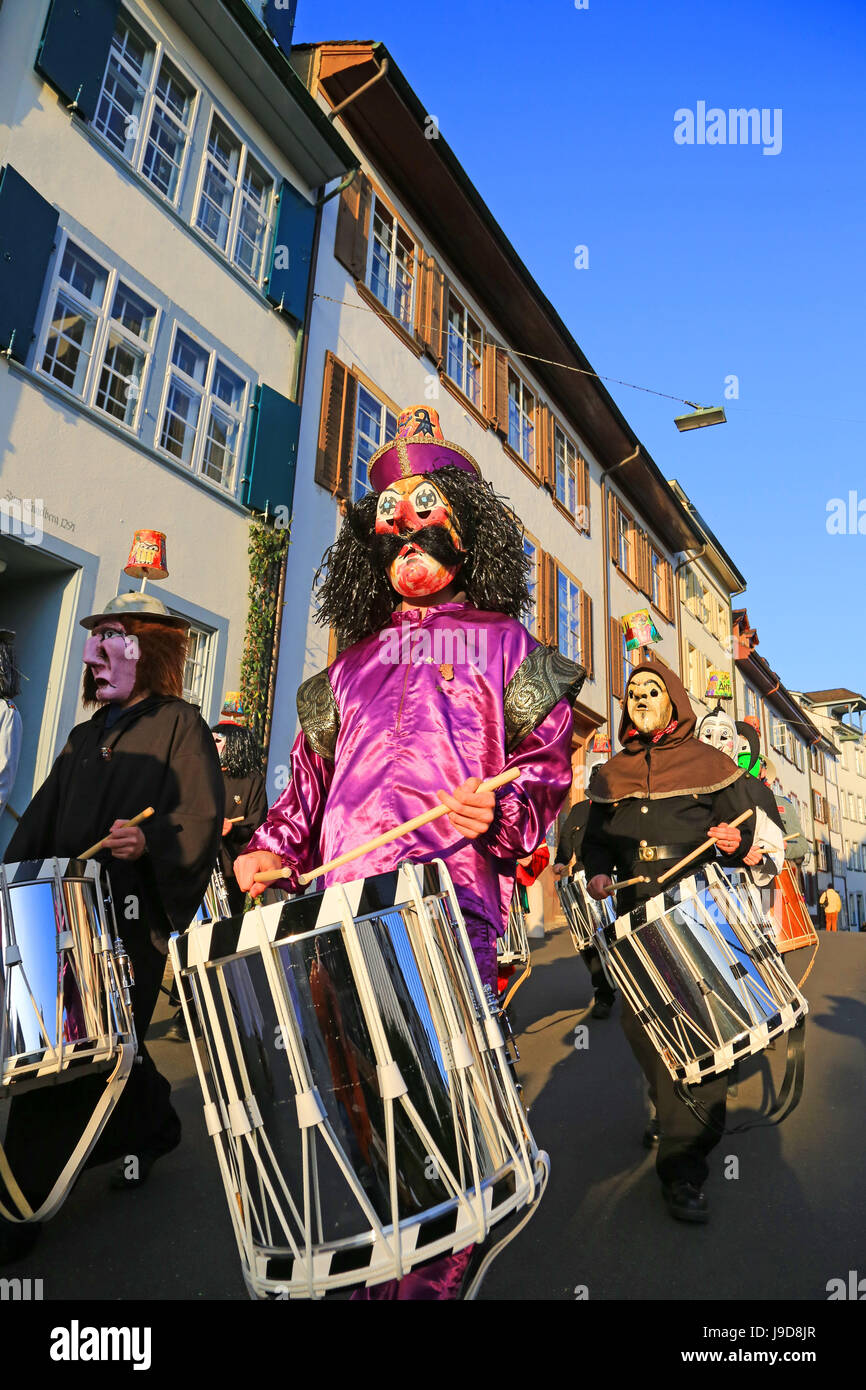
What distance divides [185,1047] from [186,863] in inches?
96.5

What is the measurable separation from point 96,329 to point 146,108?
248 centimetres

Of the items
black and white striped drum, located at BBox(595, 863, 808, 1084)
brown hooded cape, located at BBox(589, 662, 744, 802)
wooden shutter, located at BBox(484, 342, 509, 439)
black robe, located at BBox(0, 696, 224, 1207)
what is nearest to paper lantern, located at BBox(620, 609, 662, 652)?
brown hooded cape, located at BBox(589, 662, 744, 802)

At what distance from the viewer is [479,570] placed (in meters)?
3.18

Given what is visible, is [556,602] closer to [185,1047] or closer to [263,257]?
[263,257]

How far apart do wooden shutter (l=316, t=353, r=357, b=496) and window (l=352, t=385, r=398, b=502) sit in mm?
236

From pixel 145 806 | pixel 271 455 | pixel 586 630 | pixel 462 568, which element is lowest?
pixel 145 806

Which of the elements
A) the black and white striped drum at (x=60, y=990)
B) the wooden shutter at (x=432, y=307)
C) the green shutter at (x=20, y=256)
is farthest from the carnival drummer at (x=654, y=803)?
the wooden shutter at (x=432, y=307)

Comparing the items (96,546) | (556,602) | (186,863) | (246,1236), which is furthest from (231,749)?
(556,602)

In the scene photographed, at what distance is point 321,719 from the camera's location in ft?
9.43

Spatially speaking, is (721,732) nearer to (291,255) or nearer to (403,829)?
(403,829)

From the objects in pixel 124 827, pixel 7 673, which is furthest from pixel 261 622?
pixel 124 827

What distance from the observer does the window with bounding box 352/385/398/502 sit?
1198 centimetres

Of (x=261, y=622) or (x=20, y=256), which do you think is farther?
(x=261, y=622)

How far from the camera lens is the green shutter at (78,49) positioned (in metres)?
7.89
